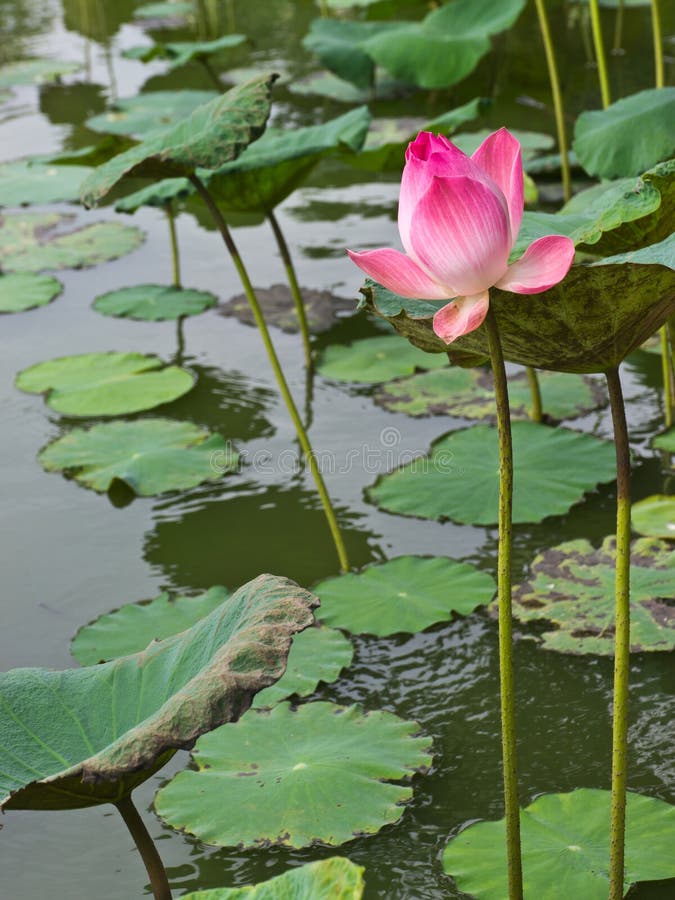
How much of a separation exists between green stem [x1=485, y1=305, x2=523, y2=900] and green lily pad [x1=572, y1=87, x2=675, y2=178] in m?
1.45

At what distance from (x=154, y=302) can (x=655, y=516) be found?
200 centimetres

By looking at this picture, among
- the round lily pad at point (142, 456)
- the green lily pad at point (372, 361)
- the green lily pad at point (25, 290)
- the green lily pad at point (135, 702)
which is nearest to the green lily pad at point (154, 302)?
the green lily pad at point (25, 290)

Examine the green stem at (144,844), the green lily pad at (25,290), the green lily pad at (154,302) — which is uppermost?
the green stem at (144,844)

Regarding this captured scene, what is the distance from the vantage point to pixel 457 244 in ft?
3.53

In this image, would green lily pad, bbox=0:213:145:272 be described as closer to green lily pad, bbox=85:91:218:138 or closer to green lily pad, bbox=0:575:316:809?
green lily pad, bbox=85:91:218:138

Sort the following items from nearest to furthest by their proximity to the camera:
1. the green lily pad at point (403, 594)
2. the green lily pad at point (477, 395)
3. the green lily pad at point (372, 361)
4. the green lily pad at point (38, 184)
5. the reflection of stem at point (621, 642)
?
1. the reflection of stem at point (621, 642)
2. the green lily pad at point (403, 594)
3. the green lily pad at point (477, 395)
4. the green lily pad at point (372, 361)
5. the green lily pad at point (38, 184)

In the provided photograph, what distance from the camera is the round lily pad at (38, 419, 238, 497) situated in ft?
9.12

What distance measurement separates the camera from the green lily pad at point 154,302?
3.72m

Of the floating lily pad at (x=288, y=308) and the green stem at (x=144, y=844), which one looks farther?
Result: the floating lily pad at (x=288, y=308)

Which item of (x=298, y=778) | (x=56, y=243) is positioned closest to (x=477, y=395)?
(x=298, y=778)

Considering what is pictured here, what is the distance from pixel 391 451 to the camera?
9.57ft

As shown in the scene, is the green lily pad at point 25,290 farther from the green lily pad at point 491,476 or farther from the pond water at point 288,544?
the green lily pad at point 491,476

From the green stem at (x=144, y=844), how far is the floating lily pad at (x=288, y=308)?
2.55 metres

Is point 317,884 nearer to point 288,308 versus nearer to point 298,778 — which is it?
point 298,778
